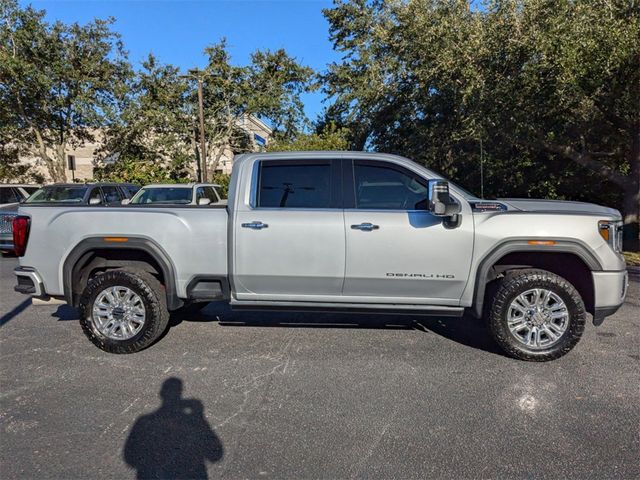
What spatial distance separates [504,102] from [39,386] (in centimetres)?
1139

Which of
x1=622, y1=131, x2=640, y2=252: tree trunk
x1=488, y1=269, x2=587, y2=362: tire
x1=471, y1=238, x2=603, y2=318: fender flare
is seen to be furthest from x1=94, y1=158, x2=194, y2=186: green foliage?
x1=488, y1=269, x2=587, y2=362: tire

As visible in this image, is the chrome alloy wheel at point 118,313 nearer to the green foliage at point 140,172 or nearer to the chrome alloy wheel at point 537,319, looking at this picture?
the chrome alloy wheel at point 537,319

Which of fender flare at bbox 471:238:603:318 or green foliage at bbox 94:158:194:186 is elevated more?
green foliage at bbox 94:158:194:186

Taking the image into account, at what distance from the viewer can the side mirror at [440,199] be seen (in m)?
4.03

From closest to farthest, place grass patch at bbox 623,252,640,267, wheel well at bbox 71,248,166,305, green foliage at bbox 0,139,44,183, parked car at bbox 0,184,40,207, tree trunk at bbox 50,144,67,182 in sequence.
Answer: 1. wheel well at bbox 71,248,166,305
2. grass patch at bbox 623,252,640,267
3. parked car at bbox 0,184,40,207
4. tree trunk at bbox 50,144,67,182
5. green foliage at bbox 0,139,44,183

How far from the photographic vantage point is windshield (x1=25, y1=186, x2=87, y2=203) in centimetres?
1136

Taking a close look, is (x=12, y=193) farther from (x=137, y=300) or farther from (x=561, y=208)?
(x=561, y=208)

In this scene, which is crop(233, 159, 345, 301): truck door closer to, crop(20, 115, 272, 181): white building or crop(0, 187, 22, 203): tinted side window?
crop(0, 187, 22, 203): tinted side window

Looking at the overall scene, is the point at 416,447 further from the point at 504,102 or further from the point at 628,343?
the point at 504,102

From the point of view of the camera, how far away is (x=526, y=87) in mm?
11266

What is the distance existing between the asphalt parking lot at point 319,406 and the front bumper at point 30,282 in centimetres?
61

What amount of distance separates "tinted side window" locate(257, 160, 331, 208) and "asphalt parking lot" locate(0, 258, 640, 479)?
1.46 metres

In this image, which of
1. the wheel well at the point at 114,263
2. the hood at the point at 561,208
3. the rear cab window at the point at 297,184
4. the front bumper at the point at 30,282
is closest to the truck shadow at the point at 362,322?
the wheel well at the point at 114,263

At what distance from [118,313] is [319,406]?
232cm
